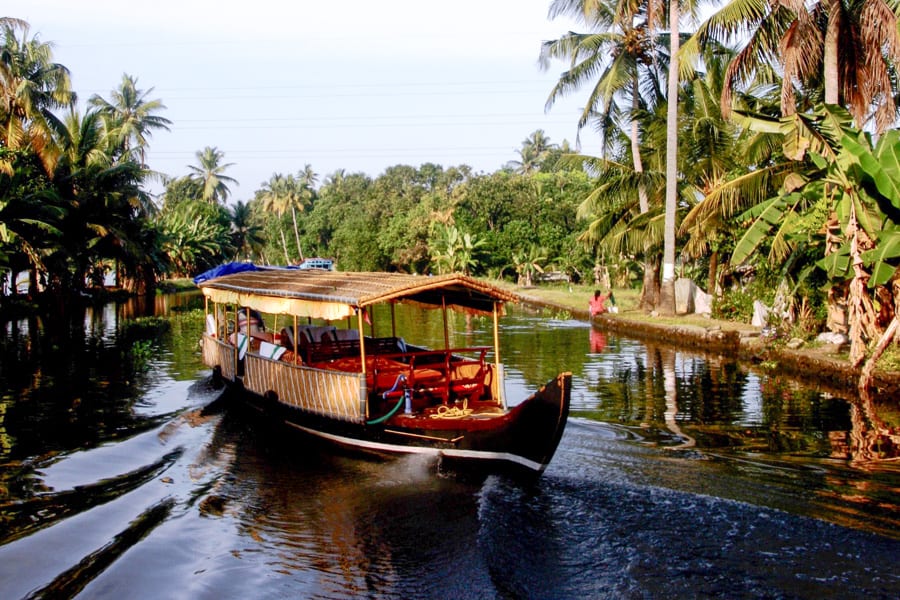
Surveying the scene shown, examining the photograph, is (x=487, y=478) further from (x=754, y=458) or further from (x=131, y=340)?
(x=131, y=340)

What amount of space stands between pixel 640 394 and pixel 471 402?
4.65 m

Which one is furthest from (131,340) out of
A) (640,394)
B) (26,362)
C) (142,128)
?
(142,128)

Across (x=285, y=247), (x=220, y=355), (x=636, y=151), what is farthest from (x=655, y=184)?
(x=285, y=247)

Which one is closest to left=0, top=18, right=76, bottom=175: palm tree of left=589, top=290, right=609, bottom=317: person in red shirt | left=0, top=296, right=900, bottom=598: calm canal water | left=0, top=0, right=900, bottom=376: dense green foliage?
left=0, top=0, right=900, bottom=376: dense green foliage

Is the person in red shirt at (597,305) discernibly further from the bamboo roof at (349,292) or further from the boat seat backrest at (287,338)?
the boat seat backrest at (287,338)

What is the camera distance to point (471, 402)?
974 cm

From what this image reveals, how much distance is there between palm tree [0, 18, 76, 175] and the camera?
23.9m

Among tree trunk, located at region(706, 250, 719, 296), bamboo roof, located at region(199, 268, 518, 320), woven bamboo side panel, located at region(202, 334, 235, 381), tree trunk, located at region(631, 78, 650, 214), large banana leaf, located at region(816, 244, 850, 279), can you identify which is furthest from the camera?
tree trunk, located at region(631, 78, 650, 214)

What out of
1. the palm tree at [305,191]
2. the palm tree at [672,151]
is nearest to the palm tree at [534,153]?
the palm tree at [305,191]

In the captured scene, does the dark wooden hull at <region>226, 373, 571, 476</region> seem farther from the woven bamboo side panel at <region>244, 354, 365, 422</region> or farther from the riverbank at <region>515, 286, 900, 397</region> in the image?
the riverbank at <region>515, 286, 900, 397</region>

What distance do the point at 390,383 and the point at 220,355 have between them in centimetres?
532

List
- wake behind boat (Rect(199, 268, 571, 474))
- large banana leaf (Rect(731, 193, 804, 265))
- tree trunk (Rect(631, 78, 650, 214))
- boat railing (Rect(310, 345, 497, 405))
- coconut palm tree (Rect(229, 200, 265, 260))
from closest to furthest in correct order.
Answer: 1. wake behind boat (Rect(199, 268, 571, 474))
2. boat railing (Rect(310, 345, 497, 405))
3. large banana leaf (Rect(731, 193, 804, 265))
4. tree trunk (Rect(631, 78, 650, 214))
5. coconut palm tree (Rect(229, 200, 265, 260))

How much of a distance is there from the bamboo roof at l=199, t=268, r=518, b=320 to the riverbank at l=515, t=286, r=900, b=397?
6446 millimetres

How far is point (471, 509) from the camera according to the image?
25.3 ft
